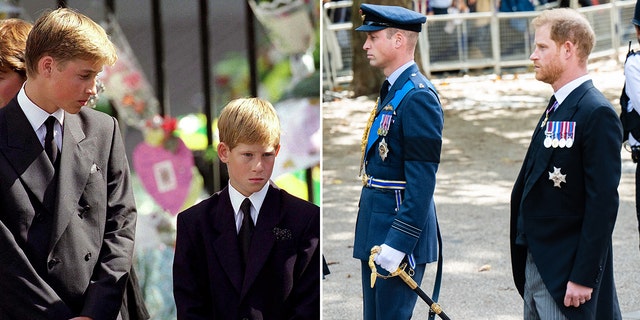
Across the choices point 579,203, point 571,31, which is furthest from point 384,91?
point 579,203

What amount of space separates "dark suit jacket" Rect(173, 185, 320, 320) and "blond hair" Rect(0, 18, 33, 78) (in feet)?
2.59

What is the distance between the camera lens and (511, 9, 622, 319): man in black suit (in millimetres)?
3957

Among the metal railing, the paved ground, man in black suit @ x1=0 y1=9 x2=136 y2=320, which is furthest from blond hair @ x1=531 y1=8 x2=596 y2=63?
the metal railing

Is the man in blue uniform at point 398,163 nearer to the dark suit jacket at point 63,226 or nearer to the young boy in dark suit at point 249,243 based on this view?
the young boy in dark suit at point 249,243

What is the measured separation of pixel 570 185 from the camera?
4.02m

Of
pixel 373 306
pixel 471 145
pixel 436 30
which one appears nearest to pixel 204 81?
pixel 373 306

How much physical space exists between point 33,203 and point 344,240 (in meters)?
5.09

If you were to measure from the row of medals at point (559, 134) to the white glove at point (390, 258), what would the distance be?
2.21 ft

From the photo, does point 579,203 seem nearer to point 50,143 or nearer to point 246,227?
point 246,227

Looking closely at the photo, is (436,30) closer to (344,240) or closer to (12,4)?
(344,240)

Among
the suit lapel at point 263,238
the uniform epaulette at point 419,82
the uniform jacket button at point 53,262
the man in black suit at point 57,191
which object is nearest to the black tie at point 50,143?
the man in black suit at point 57,191

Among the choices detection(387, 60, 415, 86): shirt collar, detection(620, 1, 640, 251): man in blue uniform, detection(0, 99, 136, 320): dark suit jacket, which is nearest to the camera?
detection(0, 99, 136, 320): dark suit jacket

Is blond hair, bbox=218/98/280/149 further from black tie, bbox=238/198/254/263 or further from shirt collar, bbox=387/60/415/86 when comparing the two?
shirt collar, bbox=387/60/415/86

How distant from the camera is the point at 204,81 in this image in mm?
4000
